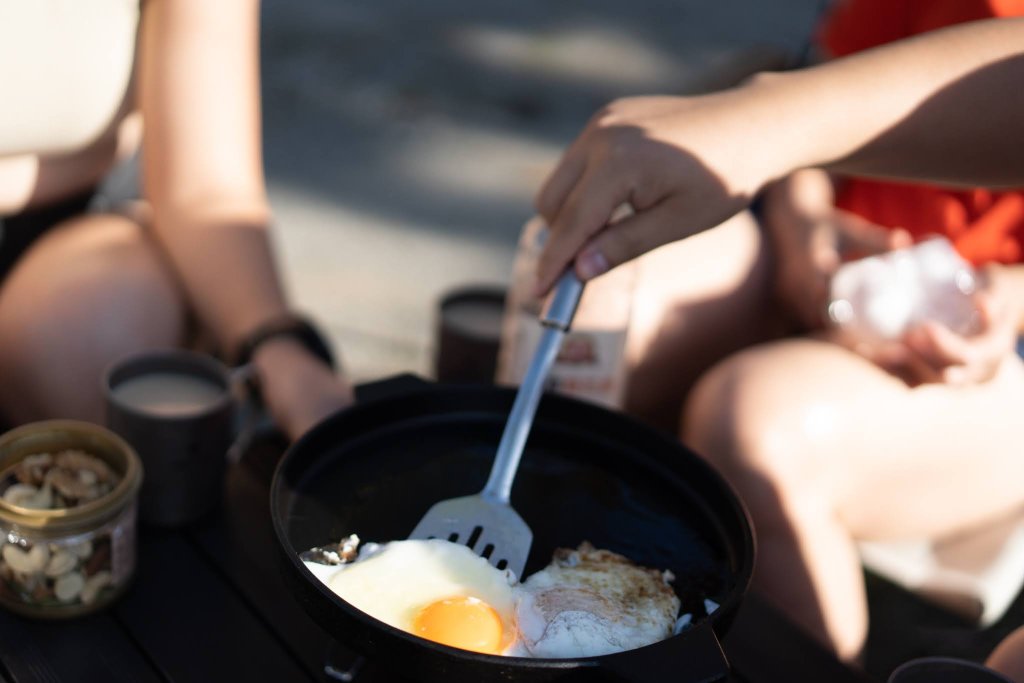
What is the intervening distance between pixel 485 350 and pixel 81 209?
679 millimetres

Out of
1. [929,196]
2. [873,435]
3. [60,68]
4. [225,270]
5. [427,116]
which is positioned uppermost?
[60,68]

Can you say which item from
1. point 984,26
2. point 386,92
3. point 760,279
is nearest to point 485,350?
point 760,279

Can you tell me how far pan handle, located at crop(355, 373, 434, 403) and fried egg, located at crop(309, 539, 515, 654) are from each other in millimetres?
213

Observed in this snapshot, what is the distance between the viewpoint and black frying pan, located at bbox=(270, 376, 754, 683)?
1008 millimetres

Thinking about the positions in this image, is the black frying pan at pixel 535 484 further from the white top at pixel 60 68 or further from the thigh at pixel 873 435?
the white top at pixel 60 68

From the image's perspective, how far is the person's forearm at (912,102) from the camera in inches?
43.1

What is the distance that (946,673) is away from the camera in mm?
979

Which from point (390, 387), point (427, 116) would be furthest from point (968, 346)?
point (427, 116)

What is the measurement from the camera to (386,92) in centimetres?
373

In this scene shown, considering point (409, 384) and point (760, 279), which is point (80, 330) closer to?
point (409, 384)

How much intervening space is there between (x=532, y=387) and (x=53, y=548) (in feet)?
1.61

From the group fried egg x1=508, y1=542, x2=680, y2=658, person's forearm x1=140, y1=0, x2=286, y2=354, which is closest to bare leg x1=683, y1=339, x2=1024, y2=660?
fried egg x1=508, y1=542, x2=680, y2=658

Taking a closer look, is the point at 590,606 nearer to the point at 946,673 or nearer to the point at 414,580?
the point at 414,580

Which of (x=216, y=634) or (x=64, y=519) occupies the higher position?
(x=64, y=519)
